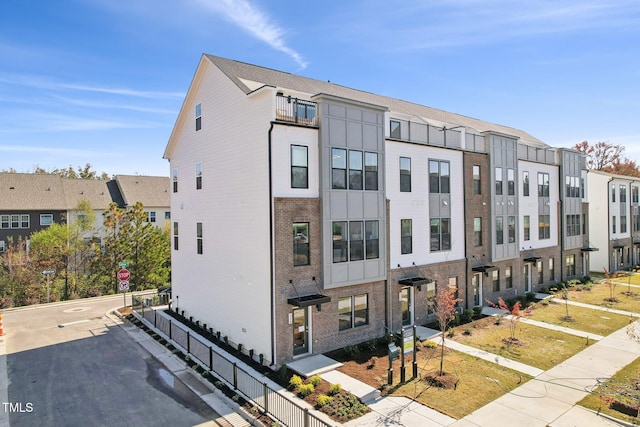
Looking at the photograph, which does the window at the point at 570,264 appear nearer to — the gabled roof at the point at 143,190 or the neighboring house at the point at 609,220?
the neighboring house at the point at 609,220

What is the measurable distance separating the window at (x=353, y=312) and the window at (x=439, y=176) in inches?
285

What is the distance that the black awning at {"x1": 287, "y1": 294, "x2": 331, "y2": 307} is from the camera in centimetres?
1408

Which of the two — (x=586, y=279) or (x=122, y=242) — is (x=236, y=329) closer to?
(x=122, y=242)

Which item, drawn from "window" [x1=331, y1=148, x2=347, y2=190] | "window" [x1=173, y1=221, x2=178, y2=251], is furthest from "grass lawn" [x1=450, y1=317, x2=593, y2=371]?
"window" [x1=173, y1=221, x2=178, y2=251]

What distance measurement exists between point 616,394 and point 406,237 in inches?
378

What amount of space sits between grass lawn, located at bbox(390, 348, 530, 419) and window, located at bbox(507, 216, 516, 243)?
12.2 metres

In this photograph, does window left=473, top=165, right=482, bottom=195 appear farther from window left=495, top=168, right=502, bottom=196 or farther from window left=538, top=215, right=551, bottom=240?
window left=538, top=215, right=551, bottom=240

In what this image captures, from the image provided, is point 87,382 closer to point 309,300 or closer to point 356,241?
point 309,300

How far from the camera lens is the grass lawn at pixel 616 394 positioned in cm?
1100

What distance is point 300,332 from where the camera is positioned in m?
15.0

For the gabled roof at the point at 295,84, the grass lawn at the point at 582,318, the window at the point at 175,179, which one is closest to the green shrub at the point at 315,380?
the gabled roof at the point at 295,84

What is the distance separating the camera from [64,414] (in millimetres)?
11203

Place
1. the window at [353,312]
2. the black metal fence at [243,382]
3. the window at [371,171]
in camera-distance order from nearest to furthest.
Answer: the black metal fence at [243,382] < the window at [353,312] < the window at [371,171]

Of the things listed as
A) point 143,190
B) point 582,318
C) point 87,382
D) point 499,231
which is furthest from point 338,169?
point 143,190
